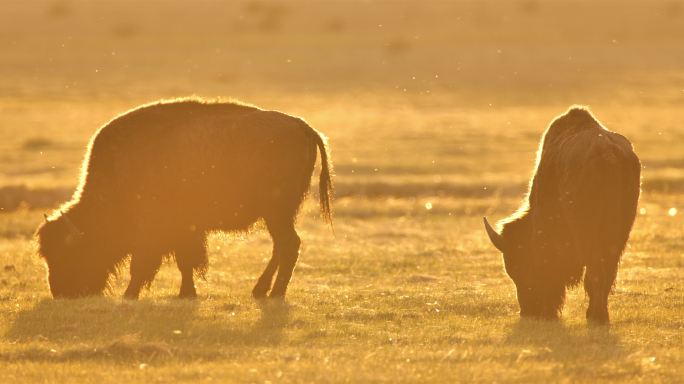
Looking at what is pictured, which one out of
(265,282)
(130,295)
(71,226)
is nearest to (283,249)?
(265,282)

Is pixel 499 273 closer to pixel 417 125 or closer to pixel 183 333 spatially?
pixel 183 333

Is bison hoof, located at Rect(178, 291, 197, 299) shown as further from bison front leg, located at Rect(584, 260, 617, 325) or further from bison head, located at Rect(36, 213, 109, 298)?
bison front leg, located at Rect(584, 260, 617, 325)

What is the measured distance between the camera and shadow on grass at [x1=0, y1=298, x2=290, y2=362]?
1067 cm

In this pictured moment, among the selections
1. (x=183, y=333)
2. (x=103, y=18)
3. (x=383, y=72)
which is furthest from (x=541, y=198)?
(x=103, y=18)

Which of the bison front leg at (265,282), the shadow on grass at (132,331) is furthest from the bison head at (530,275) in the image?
the bison front leg at (265,282)

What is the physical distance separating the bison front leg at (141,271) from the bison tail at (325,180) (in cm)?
180

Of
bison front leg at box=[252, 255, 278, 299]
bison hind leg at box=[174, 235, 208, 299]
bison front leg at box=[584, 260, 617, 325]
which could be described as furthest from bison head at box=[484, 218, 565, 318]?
bison hind leg at box=[174, 235, 208, 299]

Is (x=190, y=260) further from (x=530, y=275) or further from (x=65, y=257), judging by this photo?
(x=530, y=275)

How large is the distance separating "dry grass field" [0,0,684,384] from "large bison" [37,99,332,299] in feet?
1.08

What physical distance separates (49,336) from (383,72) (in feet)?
162

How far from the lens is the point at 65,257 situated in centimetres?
1391

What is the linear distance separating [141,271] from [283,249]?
4.80 ft

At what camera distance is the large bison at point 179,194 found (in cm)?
1391

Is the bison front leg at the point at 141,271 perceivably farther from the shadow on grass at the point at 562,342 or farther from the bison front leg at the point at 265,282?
the shadow on grass at the point at 562,342
